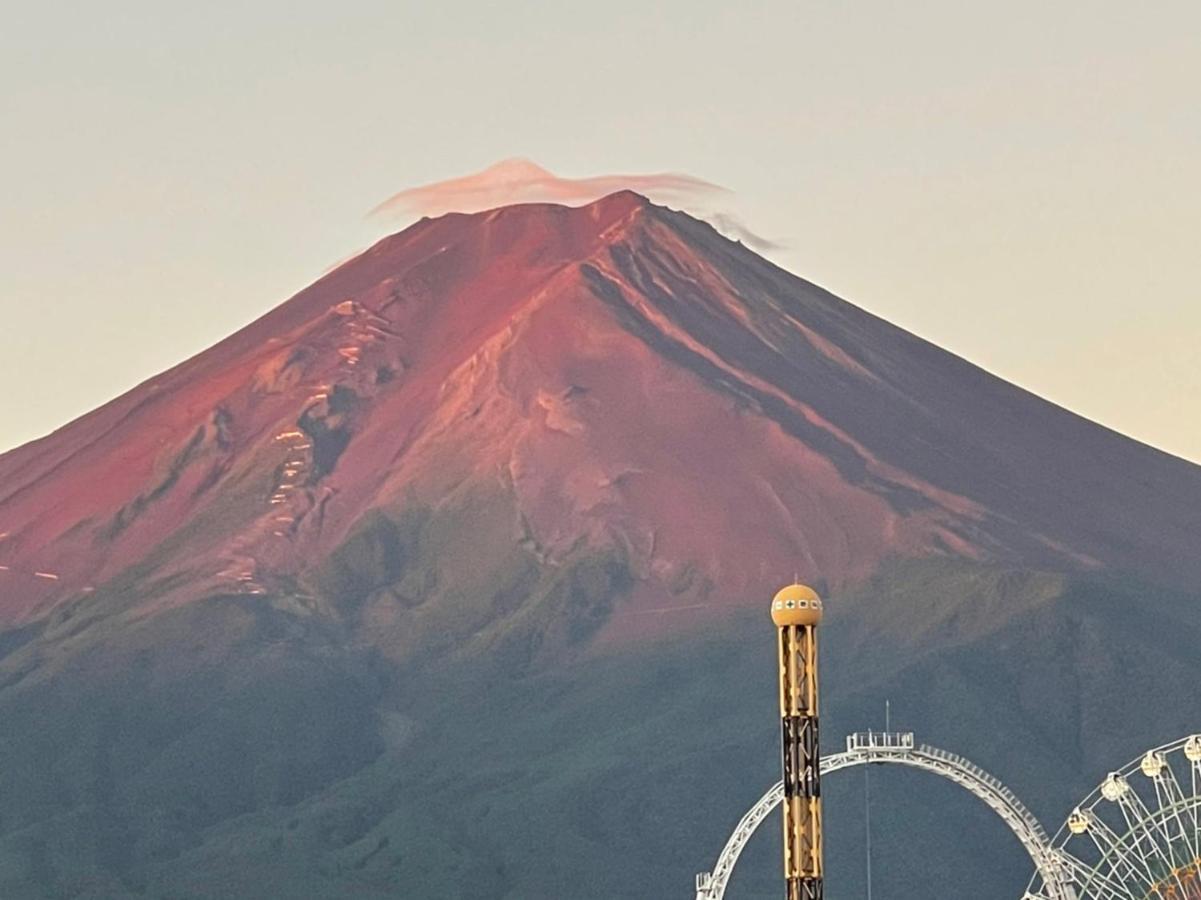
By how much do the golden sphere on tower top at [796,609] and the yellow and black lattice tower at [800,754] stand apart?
0.06 feet

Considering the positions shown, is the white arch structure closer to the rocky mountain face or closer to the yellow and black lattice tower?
the yellow and black lattice tower

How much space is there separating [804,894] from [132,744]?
137681 millimetres

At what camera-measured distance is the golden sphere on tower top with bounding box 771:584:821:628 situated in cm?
6181

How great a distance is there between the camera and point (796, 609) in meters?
61.8

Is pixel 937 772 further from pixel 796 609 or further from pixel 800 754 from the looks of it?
pixel 800 754

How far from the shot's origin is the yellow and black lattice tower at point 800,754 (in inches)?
2345

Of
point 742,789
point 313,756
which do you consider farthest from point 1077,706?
point 313,756

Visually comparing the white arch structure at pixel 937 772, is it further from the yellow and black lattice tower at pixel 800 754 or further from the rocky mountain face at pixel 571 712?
the rocky mountain face at pixel 571 712

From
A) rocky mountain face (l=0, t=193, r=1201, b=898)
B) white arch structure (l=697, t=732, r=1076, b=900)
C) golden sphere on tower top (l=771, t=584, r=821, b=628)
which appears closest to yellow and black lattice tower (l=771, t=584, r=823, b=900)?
golden sphere on tower top (l=771, t=584, r=821, b=628)

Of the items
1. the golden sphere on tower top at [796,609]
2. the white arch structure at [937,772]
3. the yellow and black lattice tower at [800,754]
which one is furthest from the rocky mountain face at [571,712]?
the yellow and black lattice tower at [800,754]

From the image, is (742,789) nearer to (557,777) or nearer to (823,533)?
(557,777)

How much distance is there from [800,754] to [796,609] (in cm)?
273

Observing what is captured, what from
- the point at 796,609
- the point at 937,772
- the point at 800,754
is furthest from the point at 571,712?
the point at 800,754

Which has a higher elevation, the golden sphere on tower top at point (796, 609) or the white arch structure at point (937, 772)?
the white arch structure at point (937, 772)
